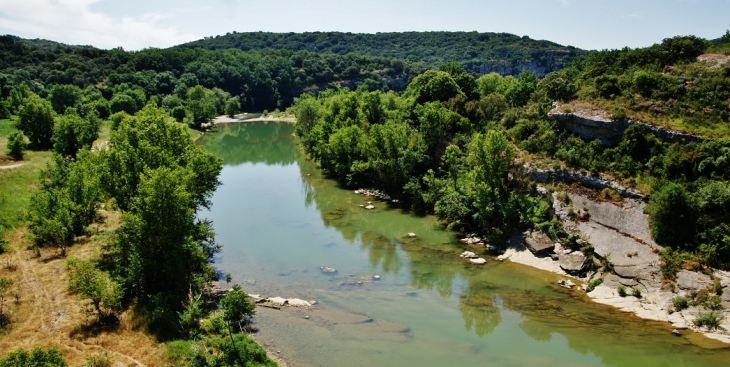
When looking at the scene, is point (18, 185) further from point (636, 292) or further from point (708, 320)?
Answer: point (708, 320)

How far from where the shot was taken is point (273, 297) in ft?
96.8

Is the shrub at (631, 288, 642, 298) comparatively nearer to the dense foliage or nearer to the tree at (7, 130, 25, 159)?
the dense foliage

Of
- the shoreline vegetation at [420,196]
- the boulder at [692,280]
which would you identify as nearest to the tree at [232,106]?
the shoreline vegetation at [420,196]

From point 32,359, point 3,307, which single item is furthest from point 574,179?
point 3,307

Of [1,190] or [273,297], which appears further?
[1,190]

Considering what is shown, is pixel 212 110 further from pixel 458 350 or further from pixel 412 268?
pixel 458 350

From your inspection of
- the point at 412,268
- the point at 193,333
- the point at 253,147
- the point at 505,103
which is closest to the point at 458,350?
A: the point at 412,268

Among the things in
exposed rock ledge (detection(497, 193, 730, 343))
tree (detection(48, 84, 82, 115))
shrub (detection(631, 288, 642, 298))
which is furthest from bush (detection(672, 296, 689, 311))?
tree (detection(48, 84, 82, 115))

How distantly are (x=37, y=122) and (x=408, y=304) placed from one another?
54.8 m

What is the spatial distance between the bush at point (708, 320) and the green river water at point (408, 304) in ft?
3.02

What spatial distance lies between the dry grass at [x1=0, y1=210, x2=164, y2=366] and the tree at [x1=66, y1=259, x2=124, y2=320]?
0.63 metres

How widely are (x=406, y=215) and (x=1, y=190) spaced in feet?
121

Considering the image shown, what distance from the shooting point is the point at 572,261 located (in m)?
33.0

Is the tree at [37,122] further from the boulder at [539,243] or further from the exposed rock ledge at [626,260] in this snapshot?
the boulder at [539,243]
